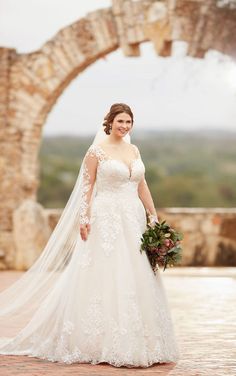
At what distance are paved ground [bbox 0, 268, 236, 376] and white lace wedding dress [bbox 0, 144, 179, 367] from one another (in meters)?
0.15

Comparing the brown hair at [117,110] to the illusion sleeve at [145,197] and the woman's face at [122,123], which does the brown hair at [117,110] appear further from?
the illusion sleeve at [145,197]

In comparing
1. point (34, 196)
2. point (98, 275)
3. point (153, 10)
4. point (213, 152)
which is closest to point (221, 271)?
point (34, 196)

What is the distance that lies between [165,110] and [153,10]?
1150 inches

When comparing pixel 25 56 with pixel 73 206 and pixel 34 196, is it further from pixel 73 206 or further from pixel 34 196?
pixel 73 206

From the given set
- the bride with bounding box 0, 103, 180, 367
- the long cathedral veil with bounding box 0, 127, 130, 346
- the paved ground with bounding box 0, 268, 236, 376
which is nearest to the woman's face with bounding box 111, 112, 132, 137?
the bride with bounding box 0, 103, 180, 367

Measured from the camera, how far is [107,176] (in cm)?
581

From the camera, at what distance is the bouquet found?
565cm

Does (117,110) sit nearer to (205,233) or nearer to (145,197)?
(145,197)

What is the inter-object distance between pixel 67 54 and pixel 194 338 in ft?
24.4

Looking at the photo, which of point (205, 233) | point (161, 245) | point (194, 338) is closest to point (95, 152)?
point (161, 245)

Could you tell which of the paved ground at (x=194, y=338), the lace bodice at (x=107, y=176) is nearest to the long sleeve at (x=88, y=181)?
the lace bodice at (x=107, y=176)

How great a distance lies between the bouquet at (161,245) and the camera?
18.5 feet

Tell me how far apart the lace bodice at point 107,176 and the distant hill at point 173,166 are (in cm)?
3634

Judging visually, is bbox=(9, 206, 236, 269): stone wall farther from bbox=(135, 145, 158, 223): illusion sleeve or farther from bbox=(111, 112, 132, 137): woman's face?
bbox=(111, 112, 132, 137): woman's face
